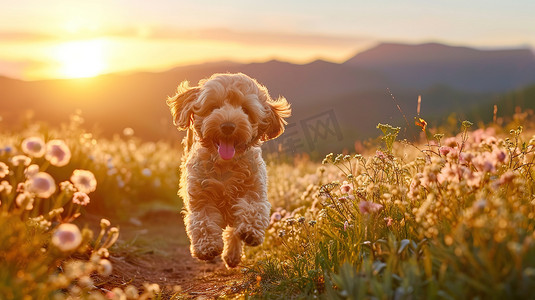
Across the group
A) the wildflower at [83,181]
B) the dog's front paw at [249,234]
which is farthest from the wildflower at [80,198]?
the dog's front paw at [249,234]

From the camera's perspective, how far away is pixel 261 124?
509cm

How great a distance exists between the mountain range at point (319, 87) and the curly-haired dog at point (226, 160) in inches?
699

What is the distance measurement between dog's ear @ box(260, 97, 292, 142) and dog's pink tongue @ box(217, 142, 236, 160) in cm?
56

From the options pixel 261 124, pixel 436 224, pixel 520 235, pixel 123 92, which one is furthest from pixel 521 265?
pixel 123 92

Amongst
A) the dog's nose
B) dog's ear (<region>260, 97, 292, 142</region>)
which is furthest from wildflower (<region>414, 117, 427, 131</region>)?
the dog's nose

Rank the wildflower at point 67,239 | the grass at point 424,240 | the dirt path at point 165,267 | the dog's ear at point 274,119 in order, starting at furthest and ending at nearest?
1. the dog's ear at point 274,119
2. the dirt path at point 165,267
3. the wildflower at point 67,239
4. the grass at point 424,240

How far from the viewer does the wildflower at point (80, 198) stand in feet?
11.8

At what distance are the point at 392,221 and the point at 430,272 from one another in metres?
1.08

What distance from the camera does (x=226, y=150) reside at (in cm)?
469

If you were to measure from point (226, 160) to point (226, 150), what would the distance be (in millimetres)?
105

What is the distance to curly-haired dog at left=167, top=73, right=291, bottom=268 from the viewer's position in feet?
14.9

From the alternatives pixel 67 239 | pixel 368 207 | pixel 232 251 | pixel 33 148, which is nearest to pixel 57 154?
pixel 33 148

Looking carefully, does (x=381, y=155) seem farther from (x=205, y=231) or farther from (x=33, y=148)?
(x=33, y=148)

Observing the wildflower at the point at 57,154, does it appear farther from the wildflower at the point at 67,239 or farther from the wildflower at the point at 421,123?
the wildflower at the point at 421,123
